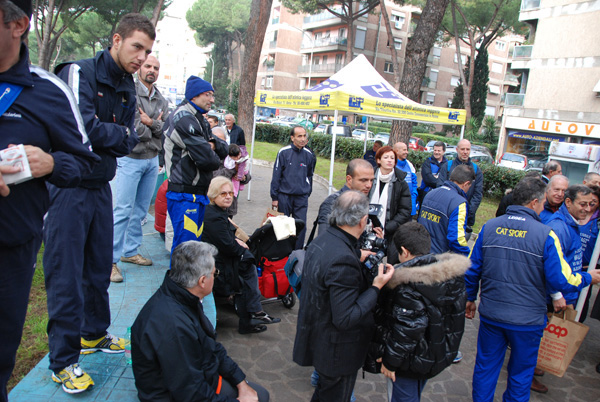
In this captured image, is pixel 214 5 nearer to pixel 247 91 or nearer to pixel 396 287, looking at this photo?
pixel 247 91

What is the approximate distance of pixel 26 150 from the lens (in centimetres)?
163

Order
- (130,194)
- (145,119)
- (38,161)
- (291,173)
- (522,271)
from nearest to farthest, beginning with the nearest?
1. (38,161)
2. (522,271)
3. (145,119)
4. (130,194)
5. (291,173)

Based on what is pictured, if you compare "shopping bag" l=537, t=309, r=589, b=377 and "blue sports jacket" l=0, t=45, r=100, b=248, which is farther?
"shopping bag" l=537, t=309, r=589, b=377

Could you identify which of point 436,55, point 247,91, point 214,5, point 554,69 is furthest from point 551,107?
point 214,5

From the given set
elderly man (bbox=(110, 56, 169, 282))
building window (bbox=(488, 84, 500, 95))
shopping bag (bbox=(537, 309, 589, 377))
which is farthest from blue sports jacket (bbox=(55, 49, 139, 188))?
building window (bbox=(488, 84, 500, 95))

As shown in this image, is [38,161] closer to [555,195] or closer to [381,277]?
[381,277]

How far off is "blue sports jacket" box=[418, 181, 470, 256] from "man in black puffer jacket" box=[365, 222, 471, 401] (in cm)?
156

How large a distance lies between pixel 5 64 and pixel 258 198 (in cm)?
957

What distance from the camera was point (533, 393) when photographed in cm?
378

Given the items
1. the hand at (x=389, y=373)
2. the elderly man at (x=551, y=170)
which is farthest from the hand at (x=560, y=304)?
the elderly man at (x=551, y=170)

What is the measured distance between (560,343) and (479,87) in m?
40.7

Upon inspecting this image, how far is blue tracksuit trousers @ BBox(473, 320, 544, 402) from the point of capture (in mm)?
3090

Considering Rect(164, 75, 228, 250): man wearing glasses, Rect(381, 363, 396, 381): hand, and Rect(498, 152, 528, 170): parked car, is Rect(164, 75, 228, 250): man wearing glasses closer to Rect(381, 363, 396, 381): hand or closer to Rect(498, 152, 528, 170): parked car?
Rect(381, 363, 396, 381): hand

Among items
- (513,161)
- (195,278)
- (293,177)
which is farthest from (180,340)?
(513,161)
